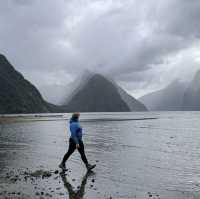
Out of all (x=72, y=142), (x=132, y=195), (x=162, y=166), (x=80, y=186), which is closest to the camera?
(x=132, y=195)

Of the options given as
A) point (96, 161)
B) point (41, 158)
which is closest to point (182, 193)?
point (96, 161)

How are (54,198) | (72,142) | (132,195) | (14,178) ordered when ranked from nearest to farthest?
(54,198), (132,195), (14,178), (72,142)

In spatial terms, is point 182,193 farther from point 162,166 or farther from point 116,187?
point 162,166

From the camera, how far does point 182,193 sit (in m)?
15.3

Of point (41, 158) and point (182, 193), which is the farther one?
point (41, 158)

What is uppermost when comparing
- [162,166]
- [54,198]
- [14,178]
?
[162,166]

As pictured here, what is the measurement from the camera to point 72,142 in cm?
2025

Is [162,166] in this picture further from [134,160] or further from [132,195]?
[132,195]

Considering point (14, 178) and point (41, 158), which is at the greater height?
point (41, 158)

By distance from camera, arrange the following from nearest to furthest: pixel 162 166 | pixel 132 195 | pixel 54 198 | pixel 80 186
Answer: pixel 54 198 < pixel 132 195 < pixel 80 186 < pixel 162 166

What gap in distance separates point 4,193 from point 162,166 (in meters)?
12.1

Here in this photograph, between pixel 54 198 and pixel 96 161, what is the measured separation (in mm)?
→ 11418

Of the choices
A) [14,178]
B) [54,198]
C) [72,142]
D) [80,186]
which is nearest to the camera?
[54,198]

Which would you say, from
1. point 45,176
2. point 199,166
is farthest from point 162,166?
point 45,176
